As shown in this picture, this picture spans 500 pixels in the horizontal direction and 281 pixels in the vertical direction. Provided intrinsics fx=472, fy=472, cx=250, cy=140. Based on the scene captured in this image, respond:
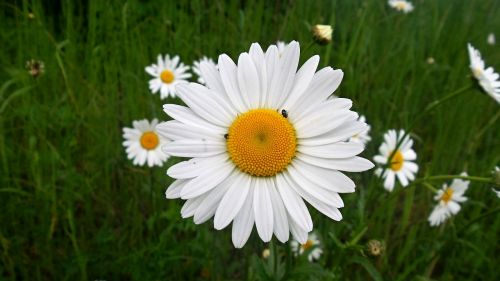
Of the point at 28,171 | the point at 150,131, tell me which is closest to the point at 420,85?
the point at 150,131

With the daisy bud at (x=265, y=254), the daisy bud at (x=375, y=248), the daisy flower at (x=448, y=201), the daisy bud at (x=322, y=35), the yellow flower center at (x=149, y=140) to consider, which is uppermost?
the daisy bud at (x=322, y=35)

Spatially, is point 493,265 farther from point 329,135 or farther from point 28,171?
point 28,171

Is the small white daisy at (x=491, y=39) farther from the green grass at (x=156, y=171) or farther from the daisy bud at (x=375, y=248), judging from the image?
the daisy bud at (x=375, y=248)

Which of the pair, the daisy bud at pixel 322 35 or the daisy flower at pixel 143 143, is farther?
the daisy flower at pixel 143 143

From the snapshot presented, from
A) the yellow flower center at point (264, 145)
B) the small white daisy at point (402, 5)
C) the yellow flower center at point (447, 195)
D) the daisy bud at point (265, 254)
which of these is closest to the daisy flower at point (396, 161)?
the yellow flower center at point (447, 195)

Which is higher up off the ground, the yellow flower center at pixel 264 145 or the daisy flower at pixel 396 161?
the daisy flower at pixel 396 161

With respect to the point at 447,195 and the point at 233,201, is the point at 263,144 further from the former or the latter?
the point at 447,195

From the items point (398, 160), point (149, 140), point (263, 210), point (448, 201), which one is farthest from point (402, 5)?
point (263, 210)
